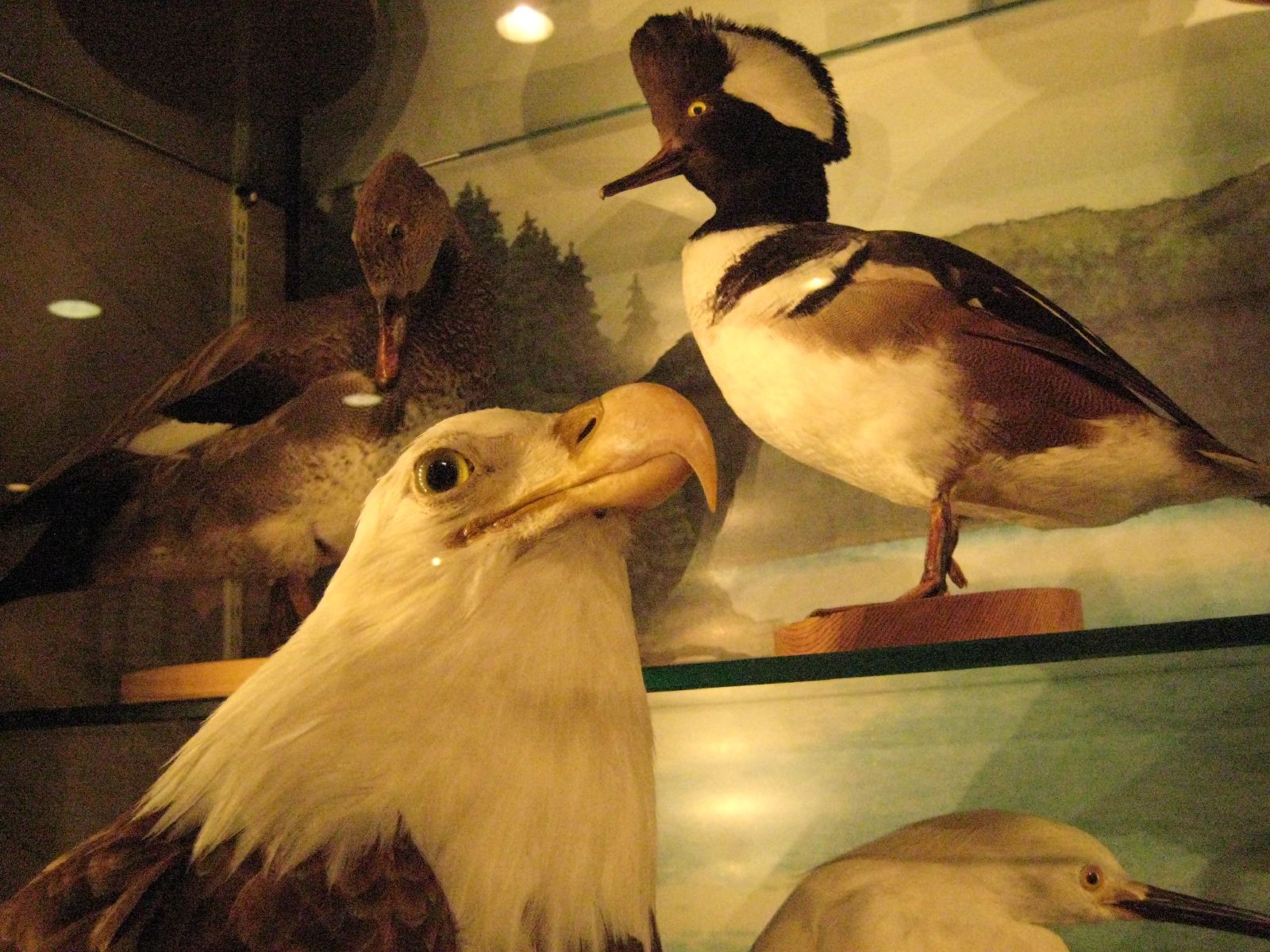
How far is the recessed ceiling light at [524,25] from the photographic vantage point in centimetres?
128

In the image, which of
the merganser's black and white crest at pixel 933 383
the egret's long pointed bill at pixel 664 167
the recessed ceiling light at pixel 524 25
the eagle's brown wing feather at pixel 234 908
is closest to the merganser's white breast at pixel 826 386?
the merganser's black and white crest at pixel 933 383

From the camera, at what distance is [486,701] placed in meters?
0.57

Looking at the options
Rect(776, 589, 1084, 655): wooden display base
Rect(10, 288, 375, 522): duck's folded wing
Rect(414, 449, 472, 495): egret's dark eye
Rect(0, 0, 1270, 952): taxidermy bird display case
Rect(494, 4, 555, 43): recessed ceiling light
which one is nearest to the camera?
Rect(414, 449, 472, 495): egret's dark eye

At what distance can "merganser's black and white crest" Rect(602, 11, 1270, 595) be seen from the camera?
76cm

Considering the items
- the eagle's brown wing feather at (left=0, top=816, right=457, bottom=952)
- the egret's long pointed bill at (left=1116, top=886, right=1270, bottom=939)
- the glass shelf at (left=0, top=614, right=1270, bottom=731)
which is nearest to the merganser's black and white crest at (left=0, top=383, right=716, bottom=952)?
the eagle's brown wing feather at (left=0, top=816, right=457, bottom=952)

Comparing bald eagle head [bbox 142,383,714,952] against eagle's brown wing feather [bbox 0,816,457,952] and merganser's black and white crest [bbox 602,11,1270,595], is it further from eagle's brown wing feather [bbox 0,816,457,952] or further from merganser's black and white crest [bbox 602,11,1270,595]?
merganser's black and white crest [bbox 602,11,1270,595]

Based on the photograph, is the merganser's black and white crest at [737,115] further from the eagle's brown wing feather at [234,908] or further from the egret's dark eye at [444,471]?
the eagle's brown wing feather at [234,908]

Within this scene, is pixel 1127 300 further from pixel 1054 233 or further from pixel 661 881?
pixel 661 881

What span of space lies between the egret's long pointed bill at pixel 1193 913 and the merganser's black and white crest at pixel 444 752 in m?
0.40

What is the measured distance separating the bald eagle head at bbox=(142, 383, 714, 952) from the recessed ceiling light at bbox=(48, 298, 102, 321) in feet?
2.37

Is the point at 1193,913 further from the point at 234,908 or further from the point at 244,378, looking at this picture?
the point at 244,378

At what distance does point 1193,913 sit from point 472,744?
22.6 inches

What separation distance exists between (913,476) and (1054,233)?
0.38 m

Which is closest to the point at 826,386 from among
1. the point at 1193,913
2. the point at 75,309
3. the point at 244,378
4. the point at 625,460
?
the point at 625,460
